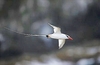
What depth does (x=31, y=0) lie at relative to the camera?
152 cm

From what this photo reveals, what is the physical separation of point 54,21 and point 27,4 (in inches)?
8.7

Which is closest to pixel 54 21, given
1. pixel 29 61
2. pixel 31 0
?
pixel 31 0

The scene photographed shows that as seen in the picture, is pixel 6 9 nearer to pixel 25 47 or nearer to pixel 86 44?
pixel 25 47

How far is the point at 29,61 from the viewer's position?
148 centimetres

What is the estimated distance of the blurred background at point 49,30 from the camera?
1.49 m

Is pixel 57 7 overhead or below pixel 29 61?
overhead

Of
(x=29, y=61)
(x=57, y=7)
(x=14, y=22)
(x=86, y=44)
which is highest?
(x=57, y=7)

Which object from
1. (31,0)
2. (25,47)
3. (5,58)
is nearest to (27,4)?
(31,0)

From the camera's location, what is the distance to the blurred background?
1485 mm

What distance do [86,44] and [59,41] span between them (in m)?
0.19

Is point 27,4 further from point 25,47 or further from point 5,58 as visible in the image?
point 5,58

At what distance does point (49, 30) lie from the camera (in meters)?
1.49

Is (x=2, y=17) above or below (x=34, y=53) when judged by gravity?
above

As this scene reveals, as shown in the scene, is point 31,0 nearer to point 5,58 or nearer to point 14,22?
point 14,22
